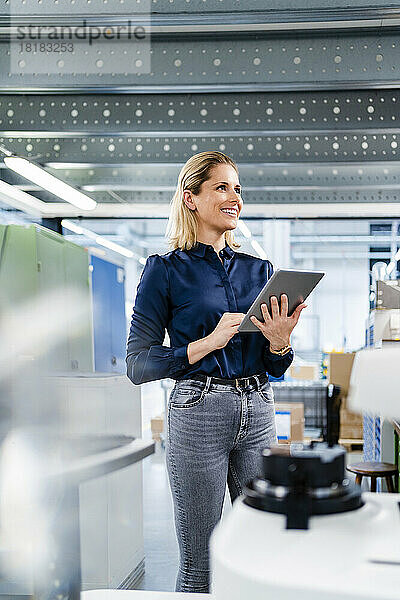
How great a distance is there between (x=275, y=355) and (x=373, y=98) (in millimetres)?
1628

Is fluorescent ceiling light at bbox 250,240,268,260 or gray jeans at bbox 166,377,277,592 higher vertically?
fluorescent ceiling light at bbox 250,240,268,260

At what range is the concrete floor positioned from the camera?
9.87 ft

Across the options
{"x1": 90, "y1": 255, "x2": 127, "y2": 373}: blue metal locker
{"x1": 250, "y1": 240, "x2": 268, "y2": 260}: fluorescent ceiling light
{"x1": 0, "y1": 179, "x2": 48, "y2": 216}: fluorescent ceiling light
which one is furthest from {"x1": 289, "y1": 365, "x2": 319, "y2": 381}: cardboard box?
{"x1": 90, "y1": 255, "x2": 127, "y2": 373}: blue metal locker

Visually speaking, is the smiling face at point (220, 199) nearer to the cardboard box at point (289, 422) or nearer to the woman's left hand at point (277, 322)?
the woman's left hand at point (277, 322)

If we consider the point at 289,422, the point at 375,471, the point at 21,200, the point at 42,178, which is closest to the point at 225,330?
the point at 375,471

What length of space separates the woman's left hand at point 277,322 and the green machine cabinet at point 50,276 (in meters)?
1.75

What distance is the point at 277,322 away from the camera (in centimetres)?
145

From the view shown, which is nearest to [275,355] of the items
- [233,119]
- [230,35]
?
[230,35]

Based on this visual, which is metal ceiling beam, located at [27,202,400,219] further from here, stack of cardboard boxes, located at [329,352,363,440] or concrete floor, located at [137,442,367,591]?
concrete floor, located at [137,442,367,591]

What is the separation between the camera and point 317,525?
0.56 m

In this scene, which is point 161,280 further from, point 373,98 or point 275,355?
point 373,98

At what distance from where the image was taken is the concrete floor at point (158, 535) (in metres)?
3.01

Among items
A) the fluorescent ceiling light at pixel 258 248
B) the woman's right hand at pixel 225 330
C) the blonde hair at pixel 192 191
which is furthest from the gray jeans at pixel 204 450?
the fluorescent ceiling light at pixel 258 248

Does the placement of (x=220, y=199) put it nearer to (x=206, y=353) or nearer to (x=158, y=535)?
(x=206, y=353)
